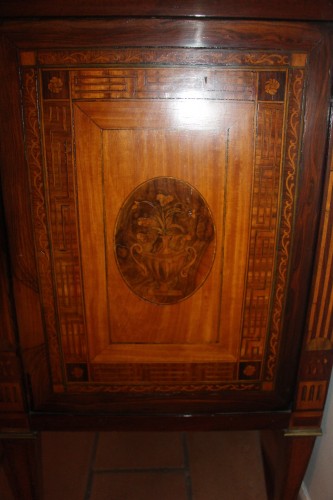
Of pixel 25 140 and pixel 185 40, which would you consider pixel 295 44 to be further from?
pixel 25 140

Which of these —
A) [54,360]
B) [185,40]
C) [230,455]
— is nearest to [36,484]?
[54,360]

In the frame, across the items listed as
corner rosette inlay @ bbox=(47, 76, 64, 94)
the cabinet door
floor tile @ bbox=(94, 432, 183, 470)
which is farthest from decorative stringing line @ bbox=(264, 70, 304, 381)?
floor tile @ bbox=(94, 432, 183, 470)

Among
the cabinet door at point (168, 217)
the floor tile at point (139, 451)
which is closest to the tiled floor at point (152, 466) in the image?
the floor tile at point (139, 451)

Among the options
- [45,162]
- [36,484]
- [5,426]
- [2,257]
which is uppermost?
[45,162]

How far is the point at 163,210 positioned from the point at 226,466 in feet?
3.32

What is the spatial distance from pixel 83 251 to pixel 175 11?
1.49 ft

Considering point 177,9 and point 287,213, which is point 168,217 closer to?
point 287,213

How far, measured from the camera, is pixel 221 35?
0.61m

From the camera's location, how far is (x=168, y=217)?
0.69 meters

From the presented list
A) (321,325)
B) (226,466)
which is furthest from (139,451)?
(321,325)

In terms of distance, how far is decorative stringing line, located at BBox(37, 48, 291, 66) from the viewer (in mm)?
619

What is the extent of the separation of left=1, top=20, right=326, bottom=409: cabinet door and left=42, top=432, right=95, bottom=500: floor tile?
21.6 inches

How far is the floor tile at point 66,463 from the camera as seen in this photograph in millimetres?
1131

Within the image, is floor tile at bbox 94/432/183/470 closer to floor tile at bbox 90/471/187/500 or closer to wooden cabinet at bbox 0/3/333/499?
floor tile at bbox 90/471/187/500
